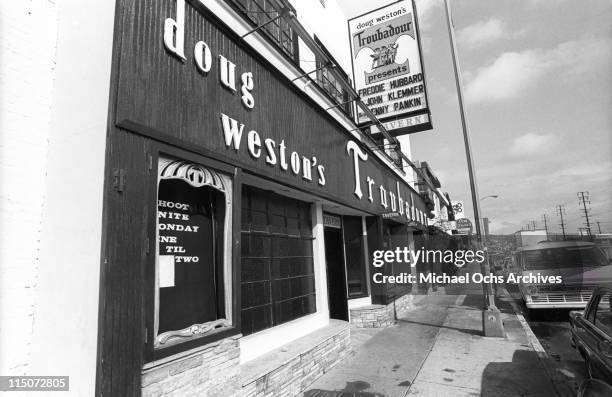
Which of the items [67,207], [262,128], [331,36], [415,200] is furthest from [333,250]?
[415,200]

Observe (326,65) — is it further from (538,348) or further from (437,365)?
(538,348)

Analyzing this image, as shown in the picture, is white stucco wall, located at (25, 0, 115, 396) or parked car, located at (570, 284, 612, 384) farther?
parked car, located at (570, 284, 612, 384)

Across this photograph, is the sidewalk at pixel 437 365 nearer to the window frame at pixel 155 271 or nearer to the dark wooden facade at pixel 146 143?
the window frame at pixel 155 271

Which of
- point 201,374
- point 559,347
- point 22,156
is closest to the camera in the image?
point 22,156

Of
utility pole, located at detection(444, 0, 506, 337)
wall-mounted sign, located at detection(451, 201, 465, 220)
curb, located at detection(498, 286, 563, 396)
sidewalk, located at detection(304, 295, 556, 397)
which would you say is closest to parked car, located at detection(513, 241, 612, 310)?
curb, located at detection(498, 286, 563, 396)

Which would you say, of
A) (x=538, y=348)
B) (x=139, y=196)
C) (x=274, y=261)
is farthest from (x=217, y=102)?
(x=538, y=348)

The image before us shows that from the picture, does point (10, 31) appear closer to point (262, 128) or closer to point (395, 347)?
point (262, 128)

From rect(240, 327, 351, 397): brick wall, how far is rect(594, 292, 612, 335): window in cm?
408

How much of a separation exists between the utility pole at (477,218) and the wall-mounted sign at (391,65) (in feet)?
5.93

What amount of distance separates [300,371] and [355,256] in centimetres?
518

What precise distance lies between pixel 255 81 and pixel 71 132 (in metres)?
2.66

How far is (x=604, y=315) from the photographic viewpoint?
482 centimetres

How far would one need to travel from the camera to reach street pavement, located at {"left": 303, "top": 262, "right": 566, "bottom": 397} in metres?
5.69

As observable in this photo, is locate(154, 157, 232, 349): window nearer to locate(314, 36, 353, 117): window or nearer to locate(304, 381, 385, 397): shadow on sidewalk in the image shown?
locate(304, 381, 385, 397): shadow on sidewalk
